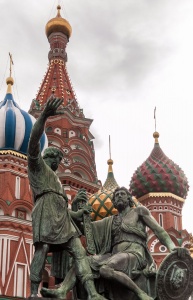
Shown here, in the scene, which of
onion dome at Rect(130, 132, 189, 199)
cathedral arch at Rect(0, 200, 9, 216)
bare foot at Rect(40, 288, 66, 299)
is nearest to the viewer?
bare foot at Rect(40, 288, 66, 299)

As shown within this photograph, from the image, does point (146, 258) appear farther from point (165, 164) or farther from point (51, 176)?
point (165, 164)

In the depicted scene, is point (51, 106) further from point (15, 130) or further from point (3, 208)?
point (15, 130)

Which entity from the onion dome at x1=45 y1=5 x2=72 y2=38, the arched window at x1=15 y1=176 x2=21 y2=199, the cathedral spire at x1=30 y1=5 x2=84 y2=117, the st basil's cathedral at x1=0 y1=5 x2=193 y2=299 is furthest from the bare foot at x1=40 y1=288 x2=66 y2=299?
the onion dome at x1=45 y1=5 x2=72 y2=38

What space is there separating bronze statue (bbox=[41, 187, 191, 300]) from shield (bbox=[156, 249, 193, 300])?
10 cm

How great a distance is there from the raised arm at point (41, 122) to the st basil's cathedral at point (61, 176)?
14.2 metres

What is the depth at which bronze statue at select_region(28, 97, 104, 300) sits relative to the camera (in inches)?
250

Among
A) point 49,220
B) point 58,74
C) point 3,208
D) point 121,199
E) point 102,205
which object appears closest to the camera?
point 49,220

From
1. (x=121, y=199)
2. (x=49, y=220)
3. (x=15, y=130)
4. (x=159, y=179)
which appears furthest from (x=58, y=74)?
(x=49, y=220)

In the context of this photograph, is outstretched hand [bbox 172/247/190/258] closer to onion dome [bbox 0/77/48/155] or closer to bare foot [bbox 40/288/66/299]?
bare foot [bbox 40/288/66/299]

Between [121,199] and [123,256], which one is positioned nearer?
[123,256]

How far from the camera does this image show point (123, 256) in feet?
21.3

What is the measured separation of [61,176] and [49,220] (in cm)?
2292

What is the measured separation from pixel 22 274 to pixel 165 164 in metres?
12.5

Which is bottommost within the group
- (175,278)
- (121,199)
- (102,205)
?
(175,278)
